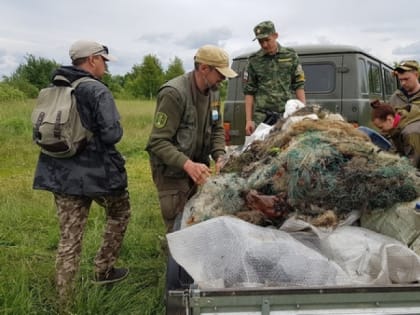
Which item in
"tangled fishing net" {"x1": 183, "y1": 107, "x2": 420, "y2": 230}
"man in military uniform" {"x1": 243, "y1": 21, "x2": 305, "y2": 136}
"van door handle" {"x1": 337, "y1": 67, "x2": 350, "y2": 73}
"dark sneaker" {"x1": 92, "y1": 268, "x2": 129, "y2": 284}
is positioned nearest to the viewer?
"tangled fishing net" {"x1": 183, "y1": 107, "x2": 420, "y2": 230}

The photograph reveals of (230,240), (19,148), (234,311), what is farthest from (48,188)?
(19,148)

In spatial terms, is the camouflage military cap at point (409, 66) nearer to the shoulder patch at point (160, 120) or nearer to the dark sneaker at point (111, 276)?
the shoulder patch at point (160, 120)

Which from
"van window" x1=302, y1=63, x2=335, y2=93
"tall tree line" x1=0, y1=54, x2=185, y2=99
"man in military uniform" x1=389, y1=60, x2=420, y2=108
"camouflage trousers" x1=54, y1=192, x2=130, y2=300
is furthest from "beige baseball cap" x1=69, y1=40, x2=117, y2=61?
"tall tree line" x1=0, y1=54, x2=185, y2=99

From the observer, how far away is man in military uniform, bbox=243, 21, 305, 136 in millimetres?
4902

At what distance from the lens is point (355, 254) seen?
1.86 m

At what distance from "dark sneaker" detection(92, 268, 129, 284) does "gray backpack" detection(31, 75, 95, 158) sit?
98 cm

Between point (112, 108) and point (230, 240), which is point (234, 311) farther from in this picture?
point (112, 108)

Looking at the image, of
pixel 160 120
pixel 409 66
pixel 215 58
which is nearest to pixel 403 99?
pixel 409 66

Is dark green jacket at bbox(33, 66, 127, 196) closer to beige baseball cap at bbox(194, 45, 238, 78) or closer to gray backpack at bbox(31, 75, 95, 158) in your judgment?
gray backpack at bbox(31, 75, 95, 158)

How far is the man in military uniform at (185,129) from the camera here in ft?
9.93

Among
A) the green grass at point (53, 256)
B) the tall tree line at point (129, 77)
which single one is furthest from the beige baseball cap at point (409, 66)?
the tall tree line at point (129, 77)

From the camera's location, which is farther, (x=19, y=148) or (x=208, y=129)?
(x=19, y=148)

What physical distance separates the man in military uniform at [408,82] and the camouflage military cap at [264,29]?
3.93 feet

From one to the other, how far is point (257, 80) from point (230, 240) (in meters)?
3.47
